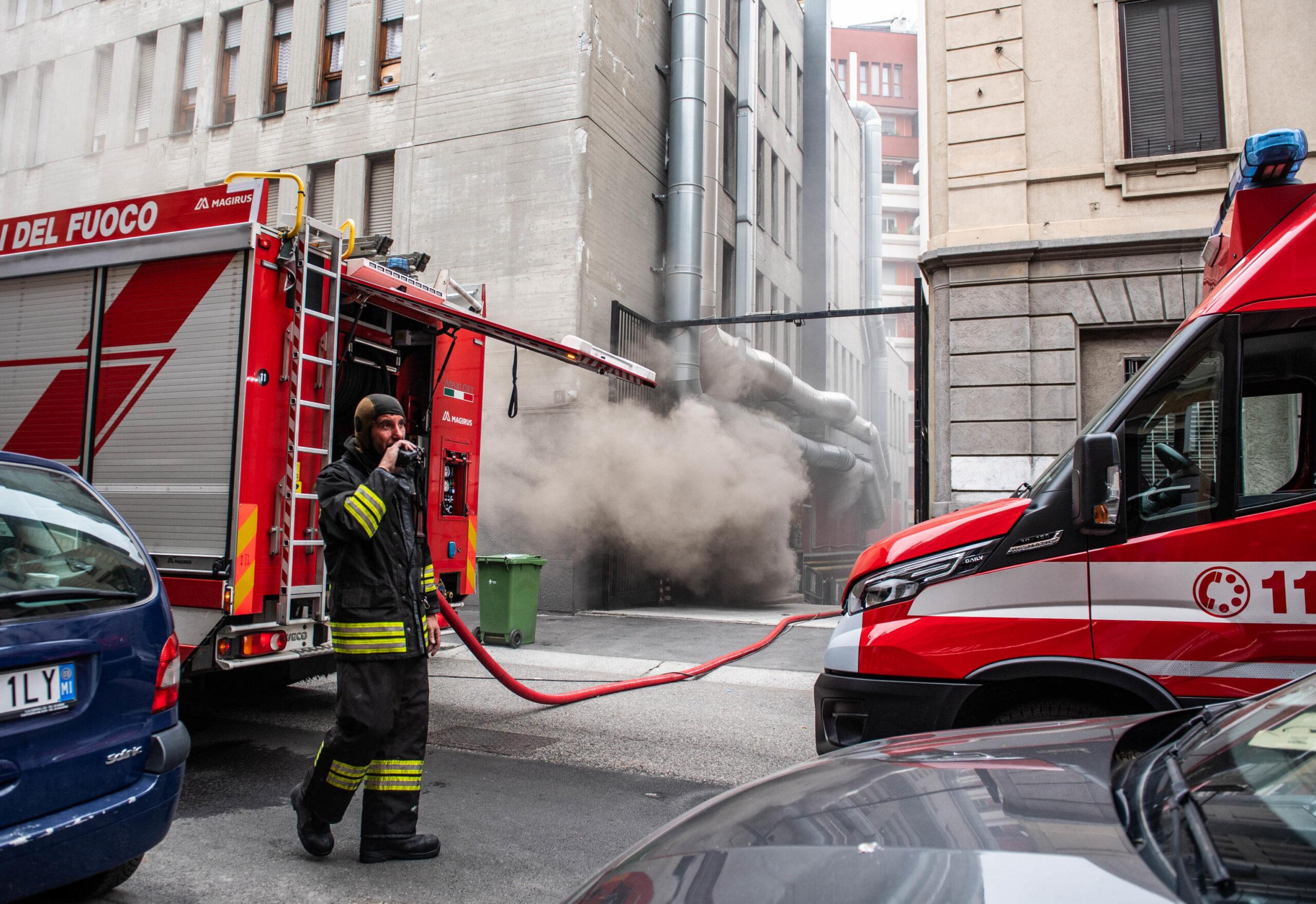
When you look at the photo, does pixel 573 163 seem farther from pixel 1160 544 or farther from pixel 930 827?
pixel 930 827

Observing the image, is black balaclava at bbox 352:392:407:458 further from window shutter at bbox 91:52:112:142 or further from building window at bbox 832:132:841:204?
building window at bbox 832:132:841:204

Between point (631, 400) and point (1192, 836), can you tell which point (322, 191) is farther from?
point (1192, 836)

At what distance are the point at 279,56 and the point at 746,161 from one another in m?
8.80

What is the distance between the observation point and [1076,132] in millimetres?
8977

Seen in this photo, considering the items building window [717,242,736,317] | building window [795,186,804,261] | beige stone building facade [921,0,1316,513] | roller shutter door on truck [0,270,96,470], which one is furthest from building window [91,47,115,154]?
building window [795,186,804,261]

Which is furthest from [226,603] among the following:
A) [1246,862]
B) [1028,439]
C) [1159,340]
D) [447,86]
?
[447,86]

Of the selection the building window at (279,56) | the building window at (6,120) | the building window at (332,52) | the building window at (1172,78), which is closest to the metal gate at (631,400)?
the building window at (332,52)

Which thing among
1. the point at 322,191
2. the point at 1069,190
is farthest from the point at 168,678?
the point at 322,191

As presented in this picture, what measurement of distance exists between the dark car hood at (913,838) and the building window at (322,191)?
14.8 m

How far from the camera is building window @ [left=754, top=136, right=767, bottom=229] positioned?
20.2 meters

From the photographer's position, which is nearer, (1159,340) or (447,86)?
(1159,340)

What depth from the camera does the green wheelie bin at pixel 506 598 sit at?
8977 mm

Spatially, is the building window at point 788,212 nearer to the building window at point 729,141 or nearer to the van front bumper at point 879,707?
the building window at point 729,141

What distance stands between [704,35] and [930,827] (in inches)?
624
